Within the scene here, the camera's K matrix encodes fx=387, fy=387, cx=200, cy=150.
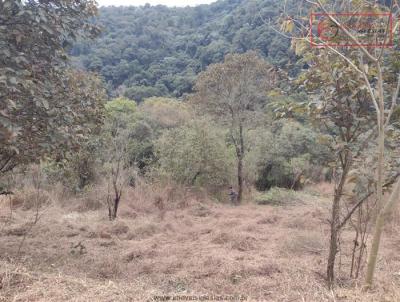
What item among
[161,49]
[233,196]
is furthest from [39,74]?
[161,49]

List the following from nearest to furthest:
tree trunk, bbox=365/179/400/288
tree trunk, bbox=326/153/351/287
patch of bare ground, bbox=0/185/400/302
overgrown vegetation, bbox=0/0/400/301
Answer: tree trunk, bbox=365/179/400/288 → patch of bare ground, bbox=0/185/400/302 → overgrown vegetation, bbox=0/0/400/301 → tree trunk, bbox=326/153/351/287

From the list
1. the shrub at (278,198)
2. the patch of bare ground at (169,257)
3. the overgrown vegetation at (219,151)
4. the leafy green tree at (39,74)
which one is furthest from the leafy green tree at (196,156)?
the leafy green tree at (39,74)

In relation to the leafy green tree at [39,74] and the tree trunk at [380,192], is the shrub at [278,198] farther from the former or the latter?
the tree trunk at [380,192]

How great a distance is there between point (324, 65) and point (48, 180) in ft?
36.3

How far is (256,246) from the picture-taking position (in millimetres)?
7176

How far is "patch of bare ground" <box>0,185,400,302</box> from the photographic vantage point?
3.24 metres

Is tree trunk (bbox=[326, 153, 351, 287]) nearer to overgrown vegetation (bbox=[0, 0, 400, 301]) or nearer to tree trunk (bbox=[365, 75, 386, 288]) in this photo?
overgrown vegetation (bbox=[0, 0, 400, 301])

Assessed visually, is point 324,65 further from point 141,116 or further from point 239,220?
point 141,116

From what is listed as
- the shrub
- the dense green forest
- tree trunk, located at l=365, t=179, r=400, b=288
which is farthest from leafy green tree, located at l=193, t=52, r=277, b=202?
tree trunk, located at l=365, t=179, r=400, b=288

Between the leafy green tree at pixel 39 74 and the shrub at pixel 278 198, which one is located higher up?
the leafy green tree at pixel 39 74

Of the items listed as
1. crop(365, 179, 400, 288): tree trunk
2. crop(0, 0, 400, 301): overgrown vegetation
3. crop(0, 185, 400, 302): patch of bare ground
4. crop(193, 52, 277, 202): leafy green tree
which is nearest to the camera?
crop(365, 179, 400, 288): tree trunk

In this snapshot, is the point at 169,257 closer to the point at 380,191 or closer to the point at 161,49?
the point at 380,191

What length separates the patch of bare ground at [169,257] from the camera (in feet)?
10.6

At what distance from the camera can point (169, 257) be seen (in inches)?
247
